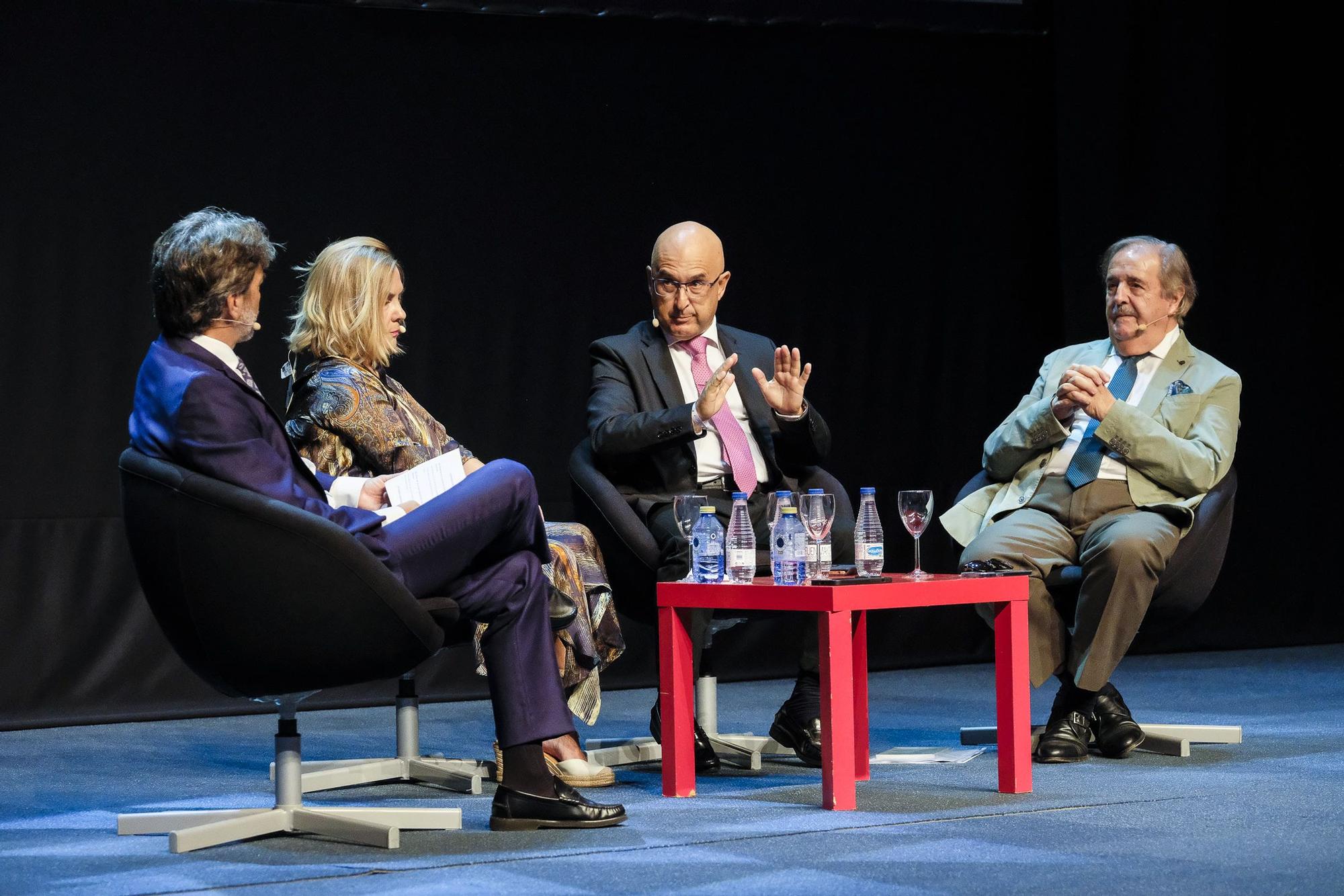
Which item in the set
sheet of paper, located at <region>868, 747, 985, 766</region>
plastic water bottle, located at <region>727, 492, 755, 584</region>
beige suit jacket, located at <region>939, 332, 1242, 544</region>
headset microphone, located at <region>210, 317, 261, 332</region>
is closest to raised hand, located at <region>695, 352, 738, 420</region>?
plastic water bottle, located at <region>727, 492, 755, 584</region>

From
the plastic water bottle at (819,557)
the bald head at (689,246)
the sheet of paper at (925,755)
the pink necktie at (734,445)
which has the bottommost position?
the sheet of paper at (925,755)

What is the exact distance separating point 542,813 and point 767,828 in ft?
1.39

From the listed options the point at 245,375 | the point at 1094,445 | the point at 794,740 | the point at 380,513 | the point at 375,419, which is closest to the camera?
the point at 245,375

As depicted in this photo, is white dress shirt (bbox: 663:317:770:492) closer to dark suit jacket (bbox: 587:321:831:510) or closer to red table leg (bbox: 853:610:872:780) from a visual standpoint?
dark suit jacket (bbox: 587:321:831:510)

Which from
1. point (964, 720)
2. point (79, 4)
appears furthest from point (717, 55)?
point (964, 720)

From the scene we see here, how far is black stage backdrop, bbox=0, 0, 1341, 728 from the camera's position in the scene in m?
5.23

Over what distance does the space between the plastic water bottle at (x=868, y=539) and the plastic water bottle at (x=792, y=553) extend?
0.51ft

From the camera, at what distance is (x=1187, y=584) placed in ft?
13.5

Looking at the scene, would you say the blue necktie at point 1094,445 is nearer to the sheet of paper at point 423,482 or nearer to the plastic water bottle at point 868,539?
the plastic water bottle at point 868,539

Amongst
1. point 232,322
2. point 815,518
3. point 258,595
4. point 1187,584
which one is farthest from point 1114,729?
point 232,322

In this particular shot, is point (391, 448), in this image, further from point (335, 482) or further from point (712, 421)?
point (712, 421)

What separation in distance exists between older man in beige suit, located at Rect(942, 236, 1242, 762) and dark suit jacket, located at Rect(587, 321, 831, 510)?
48cm

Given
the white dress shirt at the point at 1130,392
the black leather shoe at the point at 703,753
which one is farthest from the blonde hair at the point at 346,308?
the white dress shirt at the point at 1130,392

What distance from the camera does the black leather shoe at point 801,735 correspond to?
396 cm
